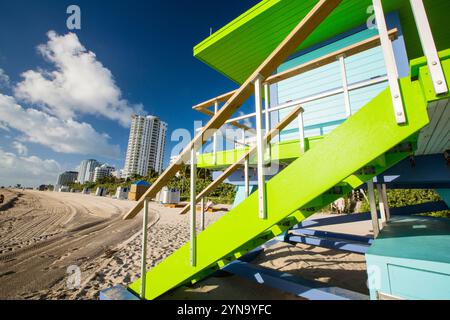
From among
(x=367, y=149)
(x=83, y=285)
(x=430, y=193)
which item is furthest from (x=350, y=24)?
(x=430, y=193)

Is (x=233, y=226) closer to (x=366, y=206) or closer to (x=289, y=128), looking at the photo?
(x=289, y=128)

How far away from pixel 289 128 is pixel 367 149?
172 inches

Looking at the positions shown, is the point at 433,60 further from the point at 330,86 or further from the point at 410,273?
the point at 330,86

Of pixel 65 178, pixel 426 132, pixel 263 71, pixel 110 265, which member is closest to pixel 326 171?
pixel 263 71

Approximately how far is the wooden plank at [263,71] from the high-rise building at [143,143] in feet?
421

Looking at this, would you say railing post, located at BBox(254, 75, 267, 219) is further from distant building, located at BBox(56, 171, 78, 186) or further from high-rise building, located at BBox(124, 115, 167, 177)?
distant building, located at BBox(56, 171, 78, 186)

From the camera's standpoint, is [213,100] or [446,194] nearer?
[446,194]

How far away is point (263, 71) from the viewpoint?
5.91 feet

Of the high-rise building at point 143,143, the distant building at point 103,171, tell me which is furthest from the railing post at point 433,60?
the distant building at point 103,171

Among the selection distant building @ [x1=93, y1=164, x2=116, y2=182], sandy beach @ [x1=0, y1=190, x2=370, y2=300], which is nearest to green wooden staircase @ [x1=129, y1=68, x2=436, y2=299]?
sandy beach @ [x1=0, y1=190, x2=370, y2=300]

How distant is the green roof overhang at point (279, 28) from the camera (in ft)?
15.3

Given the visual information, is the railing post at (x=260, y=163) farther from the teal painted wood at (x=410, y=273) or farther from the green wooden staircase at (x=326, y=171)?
the teal painted wood at (x=410, y=273)

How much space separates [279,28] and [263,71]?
176 inches

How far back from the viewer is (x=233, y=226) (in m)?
1.96
